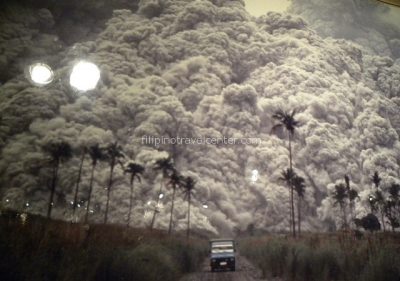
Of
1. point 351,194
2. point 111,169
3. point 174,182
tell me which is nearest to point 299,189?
point 351,194

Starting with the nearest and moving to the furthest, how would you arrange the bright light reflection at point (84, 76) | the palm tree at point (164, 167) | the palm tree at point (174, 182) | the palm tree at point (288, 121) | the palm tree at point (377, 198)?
the palm tree at point (174, 182), the palm tree at point (164, 167), the bright light reflection at point (84, 76), the palm tree at point (377, 198), the palm tree at point (288, 121)

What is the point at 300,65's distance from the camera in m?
8.49

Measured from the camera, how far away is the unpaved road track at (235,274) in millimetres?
6516

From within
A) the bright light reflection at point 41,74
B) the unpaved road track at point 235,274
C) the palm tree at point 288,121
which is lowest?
the unpaved road track at point 235,274

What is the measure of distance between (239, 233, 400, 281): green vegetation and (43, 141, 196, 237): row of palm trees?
1613 mm

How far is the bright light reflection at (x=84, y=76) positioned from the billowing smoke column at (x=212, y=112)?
0.12 m

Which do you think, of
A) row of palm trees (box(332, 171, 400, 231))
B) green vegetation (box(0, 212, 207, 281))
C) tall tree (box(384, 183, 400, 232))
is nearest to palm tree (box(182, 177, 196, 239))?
green vegetation (box(0, 212, 207, 281))

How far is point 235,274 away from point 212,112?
10.8 ft

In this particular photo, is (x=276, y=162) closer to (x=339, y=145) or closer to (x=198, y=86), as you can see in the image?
(x=339, y=145)

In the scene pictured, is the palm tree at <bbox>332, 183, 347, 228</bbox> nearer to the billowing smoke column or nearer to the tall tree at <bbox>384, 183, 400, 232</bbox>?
the billowing smoke column

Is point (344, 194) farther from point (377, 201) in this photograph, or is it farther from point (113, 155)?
point (113, 155)

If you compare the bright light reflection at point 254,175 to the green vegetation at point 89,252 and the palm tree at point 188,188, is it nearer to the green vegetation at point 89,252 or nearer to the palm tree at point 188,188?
the palm tree at point 188,188

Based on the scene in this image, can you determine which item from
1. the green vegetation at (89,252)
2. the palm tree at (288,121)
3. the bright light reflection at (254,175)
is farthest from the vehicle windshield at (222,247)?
the palm tree at (288,121)

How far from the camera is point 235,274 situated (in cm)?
684
